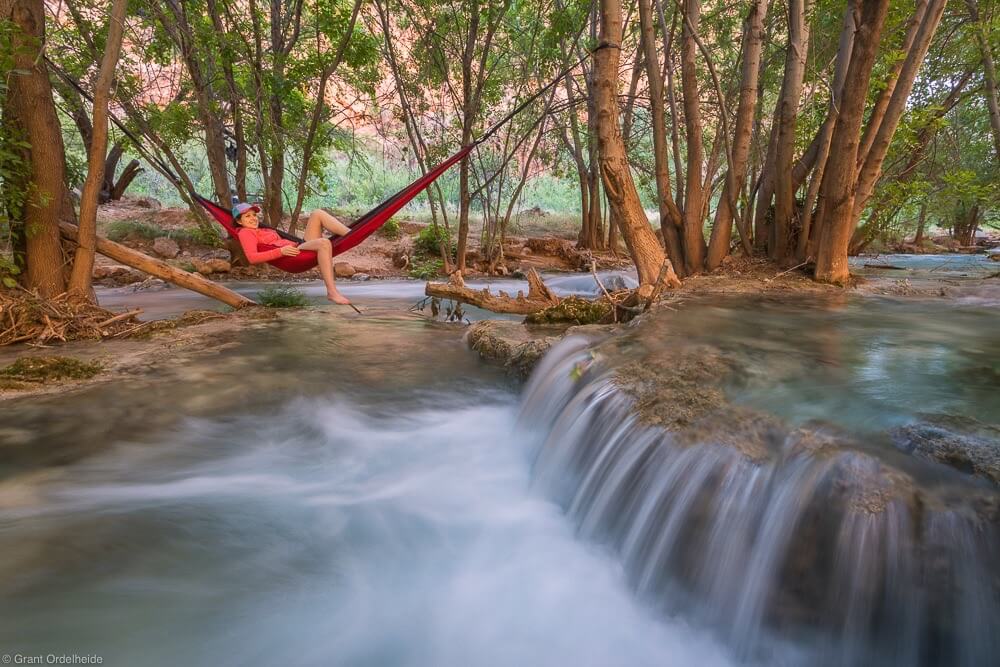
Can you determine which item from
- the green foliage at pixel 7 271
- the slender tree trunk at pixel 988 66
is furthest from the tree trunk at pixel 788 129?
the green foliage at pixel 7 271

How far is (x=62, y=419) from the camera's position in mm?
3094

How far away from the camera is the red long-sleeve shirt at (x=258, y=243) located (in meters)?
4.83

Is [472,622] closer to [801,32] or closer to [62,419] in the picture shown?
[62,419]

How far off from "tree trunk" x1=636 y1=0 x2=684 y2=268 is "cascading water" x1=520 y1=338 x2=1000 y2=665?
4474 mm

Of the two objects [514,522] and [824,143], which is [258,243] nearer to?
[514,522]

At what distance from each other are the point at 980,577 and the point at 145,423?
369 cm

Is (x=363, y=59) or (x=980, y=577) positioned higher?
(x=363, y=59)

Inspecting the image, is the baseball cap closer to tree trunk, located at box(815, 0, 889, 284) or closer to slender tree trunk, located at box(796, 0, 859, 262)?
tree trunk, located at box(815, 0, 889, 284)

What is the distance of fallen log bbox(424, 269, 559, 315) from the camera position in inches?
216

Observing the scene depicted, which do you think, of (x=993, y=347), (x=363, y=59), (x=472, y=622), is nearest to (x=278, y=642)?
(x=472, y=622)

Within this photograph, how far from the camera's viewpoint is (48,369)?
11.9 ft

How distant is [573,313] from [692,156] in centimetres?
257

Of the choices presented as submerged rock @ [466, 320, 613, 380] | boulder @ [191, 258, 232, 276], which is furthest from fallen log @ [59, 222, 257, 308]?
boulder @ [191, 258, 232, 276]

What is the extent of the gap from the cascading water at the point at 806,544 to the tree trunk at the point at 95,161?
4.66 meters
